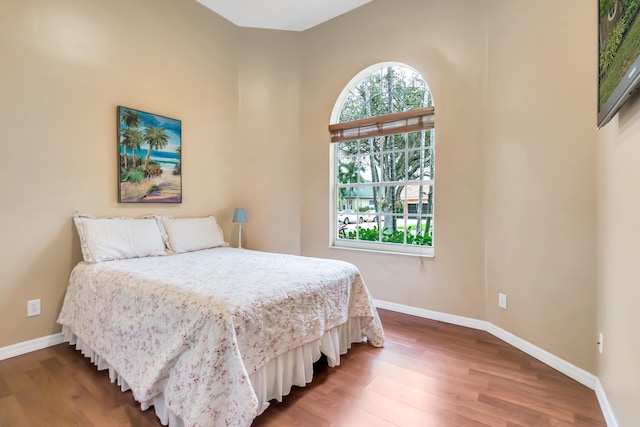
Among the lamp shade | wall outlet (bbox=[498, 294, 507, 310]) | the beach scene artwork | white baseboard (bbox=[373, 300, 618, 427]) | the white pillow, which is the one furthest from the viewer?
the lamp shade

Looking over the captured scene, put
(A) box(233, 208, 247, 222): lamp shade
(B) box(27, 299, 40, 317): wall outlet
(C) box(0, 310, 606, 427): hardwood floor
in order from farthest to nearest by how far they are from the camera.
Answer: (A) box(233, 208, 247, 222): lamp shade
(B) box(27, 299, 40, 317): wall outlet
(C) box(0, 310, 606, 427): hardwood floor

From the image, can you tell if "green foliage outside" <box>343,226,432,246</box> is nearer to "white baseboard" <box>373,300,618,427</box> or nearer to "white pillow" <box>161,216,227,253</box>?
"white baseboard" <box>373,300,618,427</box>

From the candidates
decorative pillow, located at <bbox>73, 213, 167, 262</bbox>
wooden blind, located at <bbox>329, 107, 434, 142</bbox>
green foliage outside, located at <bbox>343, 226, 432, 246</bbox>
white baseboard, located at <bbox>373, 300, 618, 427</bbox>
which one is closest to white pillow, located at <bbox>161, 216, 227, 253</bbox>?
decorative pillow, located at <bbox>73, 213, 167, 262</bbox>

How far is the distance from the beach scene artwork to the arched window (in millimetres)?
1815

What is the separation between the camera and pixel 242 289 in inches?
65.4

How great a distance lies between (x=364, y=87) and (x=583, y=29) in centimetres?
203

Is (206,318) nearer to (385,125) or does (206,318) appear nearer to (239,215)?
(239,215)

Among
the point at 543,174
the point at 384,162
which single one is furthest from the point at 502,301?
the point at 384,162

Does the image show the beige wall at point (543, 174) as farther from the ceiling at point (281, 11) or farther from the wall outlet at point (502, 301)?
the ceiling at point (281, 11)

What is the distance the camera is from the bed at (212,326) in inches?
52.5

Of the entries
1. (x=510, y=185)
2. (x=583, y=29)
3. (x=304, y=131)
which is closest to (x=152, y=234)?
(x=304, y=131)

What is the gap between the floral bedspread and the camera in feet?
4.36

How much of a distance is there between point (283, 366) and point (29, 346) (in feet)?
6.89

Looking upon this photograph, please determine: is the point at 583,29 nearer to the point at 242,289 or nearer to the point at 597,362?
the point at 597,362
